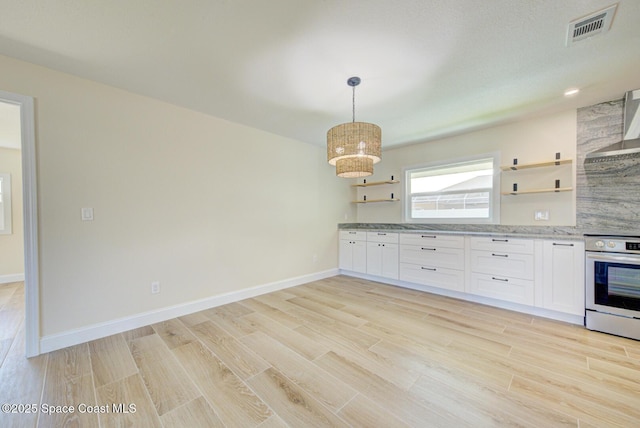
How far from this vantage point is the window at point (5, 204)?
428cm

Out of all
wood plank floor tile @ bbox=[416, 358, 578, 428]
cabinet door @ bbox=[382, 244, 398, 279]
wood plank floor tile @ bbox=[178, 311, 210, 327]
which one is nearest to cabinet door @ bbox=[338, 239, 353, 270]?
cabinet door @ bbox=[382, 244, 398, 279]

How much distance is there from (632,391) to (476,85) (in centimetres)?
257

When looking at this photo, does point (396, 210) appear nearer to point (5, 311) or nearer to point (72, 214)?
point (72, 214)

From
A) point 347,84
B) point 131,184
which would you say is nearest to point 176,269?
point 131,184

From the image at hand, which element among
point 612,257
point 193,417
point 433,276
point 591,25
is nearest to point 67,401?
point 193,417

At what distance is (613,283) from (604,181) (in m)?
1.17

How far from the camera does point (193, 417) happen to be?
4.56ft

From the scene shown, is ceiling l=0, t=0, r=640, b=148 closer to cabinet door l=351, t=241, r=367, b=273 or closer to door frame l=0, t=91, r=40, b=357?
door frame l=0, t=91, r=40, b=357

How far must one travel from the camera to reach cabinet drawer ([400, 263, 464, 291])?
331 cm

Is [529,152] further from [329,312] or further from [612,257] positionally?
[329,312]

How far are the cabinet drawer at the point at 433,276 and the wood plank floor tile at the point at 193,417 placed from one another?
3.06 m


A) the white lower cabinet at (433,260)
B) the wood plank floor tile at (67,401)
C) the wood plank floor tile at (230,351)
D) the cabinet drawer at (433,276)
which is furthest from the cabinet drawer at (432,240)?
the wood plank floor tile at (67,401)

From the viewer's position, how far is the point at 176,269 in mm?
2807

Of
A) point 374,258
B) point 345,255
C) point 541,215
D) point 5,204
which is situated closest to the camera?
point 541,215
